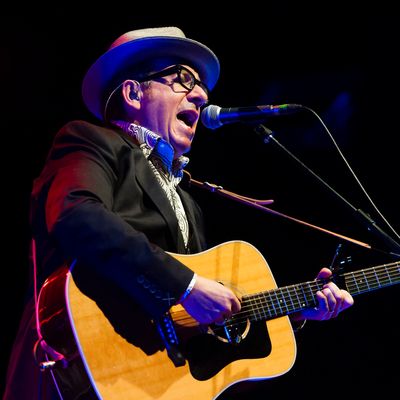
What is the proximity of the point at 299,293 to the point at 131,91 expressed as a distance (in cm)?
159

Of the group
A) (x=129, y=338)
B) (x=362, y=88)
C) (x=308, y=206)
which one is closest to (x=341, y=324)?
(x=308, y=206)

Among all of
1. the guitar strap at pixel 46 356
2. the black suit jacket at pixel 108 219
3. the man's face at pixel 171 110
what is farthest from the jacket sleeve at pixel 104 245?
the man's face at pixel 171 110

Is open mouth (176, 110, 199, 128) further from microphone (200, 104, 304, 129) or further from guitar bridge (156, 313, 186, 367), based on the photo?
guitar bridge (156, 313, 186, 367)

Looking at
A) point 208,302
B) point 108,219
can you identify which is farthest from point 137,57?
point 208,302

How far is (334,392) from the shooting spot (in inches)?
159

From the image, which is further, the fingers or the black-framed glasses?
the black-framed glasses

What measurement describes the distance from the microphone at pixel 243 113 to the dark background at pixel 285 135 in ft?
5.25

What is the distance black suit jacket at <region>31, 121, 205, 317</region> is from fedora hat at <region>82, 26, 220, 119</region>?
2.07 ft

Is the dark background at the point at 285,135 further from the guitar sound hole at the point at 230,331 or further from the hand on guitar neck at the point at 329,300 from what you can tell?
the guitar sound hole at the point at 230,331

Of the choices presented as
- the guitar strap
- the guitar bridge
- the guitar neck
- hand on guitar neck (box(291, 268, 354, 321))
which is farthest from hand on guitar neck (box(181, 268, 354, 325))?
hand on guitar neck (box(291, 268, 354, 321))

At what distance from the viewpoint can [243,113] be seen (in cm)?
274

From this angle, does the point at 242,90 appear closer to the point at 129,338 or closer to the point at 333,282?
the point at 333,282

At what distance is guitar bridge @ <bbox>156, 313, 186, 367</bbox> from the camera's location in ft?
7.07

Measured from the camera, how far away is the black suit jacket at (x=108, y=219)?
200 cm
